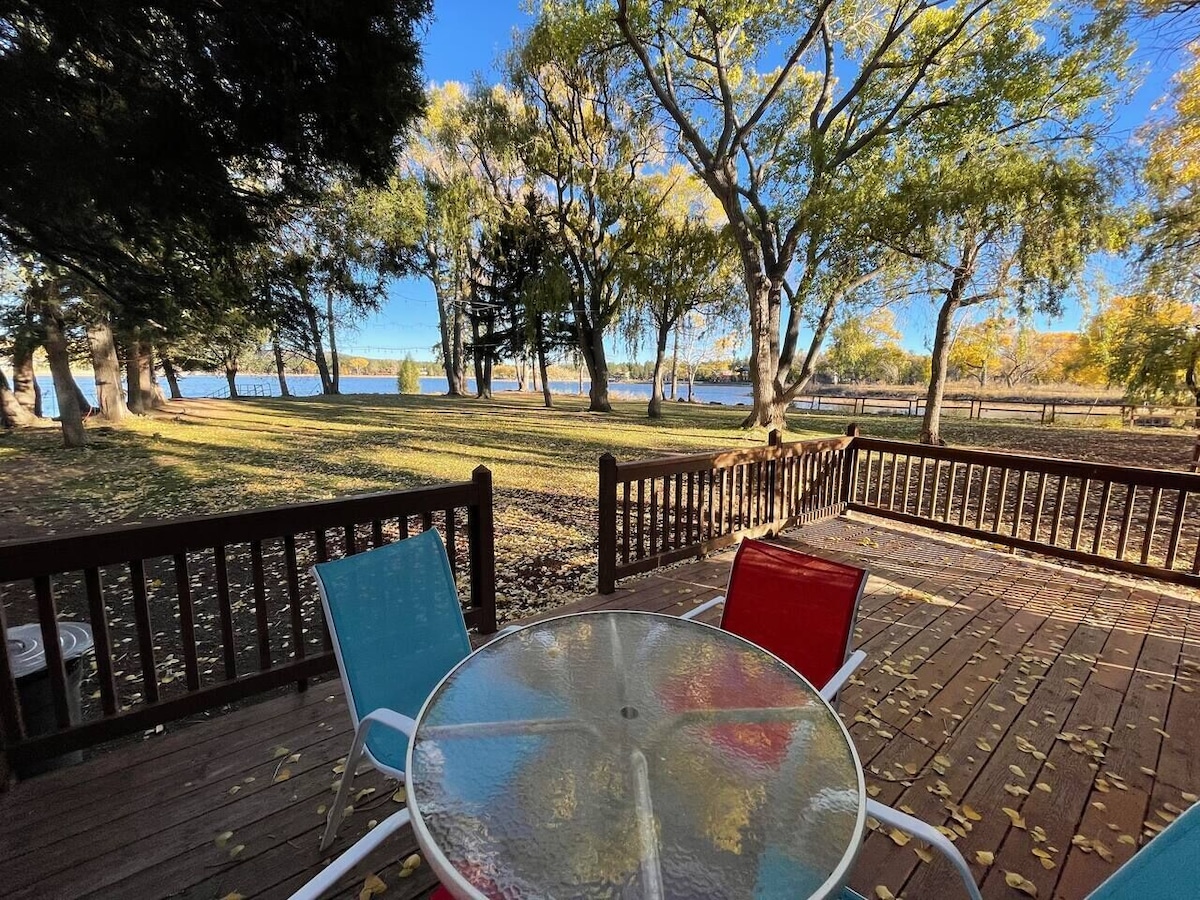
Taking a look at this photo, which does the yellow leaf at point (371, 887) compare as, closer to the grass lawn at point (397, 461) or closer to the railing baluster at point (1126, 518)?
the grass lawn at point (397, 461)

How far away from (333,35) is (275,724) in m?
3.22

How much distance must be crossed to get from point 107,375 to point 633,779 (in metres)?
15.6

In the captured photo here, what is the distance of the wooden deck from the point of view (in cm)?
150

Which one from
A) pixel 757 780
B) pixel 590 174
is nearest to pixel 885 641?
pixel 757 780

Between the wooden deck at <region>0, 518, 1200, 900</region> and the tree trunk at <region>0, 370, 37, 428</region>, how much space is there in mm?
14222

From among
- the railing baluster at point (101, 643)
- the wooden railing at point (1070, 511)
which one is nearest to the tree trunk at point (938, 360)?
the wooden railing at point (1070, 511)

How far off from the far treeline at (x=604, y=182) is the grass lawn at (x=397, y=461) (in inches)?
65.7

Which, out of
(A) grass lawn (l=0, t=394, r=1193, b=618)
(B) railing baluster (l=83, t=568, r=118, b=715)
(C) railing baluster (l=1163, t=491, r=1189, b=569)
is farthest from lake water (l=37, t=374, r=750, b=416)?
(B) railing baluster (l=83, t=568, r=118, b=715)

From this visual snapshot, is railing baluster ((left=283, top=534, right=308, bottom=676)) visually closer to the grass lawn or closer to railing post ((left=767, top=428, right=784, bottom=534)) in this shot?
the grass lawn

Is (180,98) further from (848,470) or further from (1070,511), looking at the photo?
(1070,511)

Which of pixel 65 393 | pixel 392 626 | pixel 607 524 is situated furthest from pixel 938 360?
pixel 65 393

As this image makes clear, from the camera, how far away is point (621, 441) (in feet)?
35.7

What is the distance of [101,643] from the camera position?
1902mm

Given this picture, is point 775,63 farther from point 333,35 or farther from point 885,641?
point 885,641
